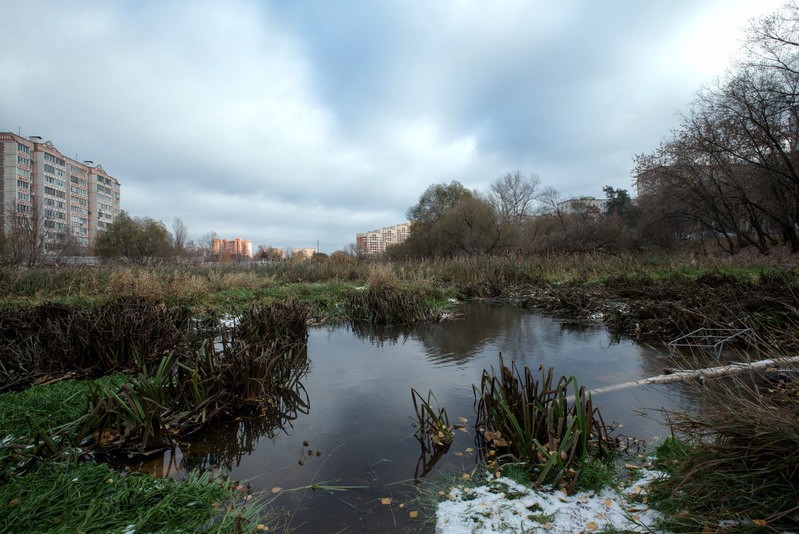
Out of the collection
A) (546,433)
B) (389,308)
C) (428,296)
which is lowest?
(546,433)

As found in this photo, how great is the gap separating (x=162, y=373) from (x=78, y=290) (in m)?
9.03

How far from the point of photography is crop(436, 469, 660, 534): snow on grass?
7.18 feet

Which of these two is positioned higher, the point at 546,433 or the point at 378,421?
the point at 546,433

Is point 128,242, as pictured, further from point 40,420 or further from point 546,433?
point 546,433

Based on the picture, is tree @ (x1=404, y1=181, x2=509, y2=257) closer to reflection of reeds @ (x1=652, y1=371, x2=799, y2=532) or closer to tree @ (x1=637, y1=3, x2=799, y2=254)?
tree @ (x1=637, y1=3, x2=799, y2=254)

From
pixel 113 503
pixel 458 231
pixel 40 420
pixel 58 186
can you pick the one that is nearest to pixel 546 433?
pixel 113 503

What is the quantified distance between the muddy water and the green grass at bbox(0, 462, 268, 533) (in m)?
0.42

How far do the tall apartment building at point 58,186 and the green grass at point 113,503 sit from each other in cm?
5636

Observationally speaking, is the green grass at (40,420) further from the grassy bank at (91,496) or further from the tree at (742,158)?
the tree at (742,158)

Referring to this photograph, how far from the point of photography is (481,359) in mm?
6504

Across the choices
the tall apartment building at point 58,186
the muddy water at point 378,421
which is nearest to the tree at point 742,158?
the muddy water at point 378,421

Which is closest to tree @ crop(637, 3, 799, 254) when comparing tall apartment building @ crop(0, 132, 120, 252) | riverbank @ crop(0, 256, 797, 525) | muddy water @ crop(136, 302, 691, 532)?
riverbank @ crop(0, 256, 797, 525)

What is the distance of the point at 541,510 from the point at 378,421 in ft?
6.81

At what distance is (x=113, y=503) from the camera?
7.59ft
